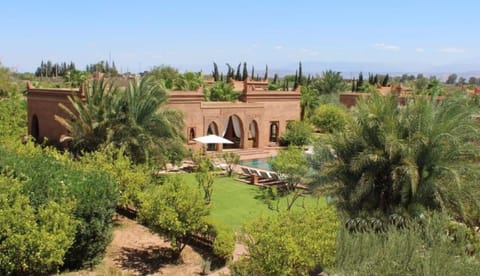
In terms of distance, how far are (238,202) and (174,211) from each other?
799cm

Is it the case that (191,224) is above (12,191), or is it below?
below

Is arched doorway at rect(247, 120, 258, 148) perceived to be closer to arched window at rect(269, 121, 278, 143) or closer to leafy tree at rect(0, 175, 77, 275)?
arched window at rect(269, 121, 278, 143)

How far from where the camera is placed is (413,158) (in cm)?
1241

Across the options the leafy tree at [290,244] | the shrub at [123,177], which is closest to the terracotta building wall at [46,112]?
the shrub at [123,177]

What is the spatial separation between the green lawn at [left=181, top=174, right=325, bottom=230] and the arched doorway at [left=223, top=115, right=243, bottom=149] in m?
11.1

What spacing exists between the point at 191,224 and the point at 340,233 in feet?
14.4

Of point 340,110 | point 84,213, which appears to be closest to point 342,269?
point 84,213

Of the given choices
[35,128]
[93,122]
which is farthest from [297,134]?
[93,122]

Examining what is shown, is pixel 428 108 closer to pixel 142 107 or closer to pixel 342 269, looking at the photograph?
pixel 342 269

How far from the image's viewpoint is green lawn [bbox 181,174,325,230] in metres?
18.4

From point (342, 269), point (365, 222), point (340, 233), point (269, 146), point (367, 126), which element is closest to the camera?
point (342, 269)

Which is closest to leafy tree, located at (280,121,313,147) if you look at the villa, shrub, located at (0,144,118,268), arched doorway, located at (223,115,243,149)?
the villa

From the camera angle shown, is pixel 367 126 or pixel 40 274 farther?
pixel 367 126

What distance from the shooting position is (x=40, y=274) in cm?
1200
